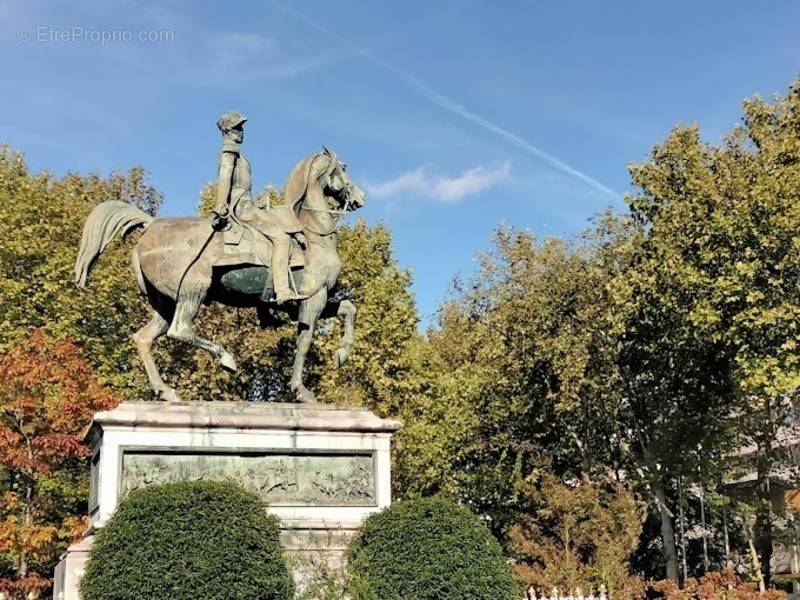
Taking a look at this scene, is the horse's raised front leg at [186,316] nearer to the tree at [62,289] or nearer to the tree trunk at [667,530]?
the tree at [62,289]

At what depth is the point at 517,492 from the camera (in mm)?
29453

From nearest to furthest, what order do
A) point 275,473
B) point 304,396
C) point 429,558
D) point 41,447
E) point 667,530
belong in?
point 429,558
point 275,473
point 304,396
point 41,447
point 667,530

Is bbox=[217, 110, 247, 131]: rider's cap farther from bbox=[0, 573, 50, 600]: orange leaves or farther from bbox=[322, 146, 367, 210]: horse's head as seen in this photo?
bbox=[0, 573, 50, 600]: orange leaves

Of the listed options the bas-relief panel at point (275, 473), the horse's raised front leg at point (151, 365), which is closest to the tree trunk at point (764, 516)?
the bas-relief panel at point (275, 473)

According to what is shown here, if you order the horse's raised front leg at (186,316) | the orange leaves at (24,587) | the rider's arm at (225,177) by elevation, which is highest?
the rider's arm at (225,177)

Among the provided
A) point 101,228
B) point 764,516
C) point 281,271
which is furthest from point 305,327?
point 764,516

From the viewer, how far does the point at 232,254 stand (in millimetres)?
12562

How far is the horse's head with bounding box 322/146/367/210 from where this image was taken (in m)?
13.6

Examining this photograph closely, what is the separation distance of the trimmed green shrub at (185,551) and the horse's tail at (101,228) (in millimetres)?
3577

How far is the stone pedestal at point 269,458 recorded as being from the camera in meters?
11.6

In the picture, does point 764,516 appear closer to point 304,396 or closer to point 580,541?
point 580,541

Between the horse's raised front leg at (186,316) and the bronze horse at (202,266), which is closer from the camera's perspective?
the horse's raised front leg at (186,316)

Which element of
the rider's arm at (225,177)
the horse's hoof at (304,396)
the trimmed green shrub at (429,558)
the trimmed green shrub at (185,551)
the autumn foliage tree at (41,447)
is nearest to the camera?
the trimmed green shrub at (185,551)

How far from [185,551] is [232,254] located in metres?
4.21
